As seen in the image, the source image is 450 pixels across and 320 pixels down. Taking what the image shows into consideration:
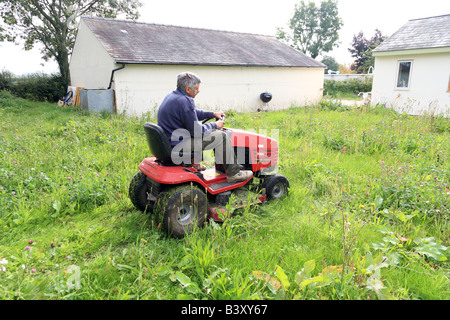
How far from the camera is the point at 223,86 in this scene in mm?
14258

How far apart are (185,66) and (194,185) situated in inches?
412

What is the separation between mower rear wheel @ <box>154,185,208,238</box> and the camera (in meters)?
3.01

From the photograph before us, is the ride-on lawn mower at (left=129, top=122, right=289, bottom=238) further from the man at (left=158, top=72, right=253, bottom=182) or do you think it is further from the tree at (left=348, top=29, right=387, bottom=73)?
the tree at (left=348, top=29, right=387, bottom=73)

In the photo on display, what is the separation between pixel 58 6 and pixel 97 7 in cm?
253

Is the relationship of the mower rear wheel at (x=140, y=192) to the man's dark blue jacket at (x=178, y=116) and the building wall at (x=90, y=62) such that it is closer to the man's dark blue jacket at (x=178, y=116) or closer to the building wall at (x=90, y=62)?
the man's dark blue jacket at (x=178, y=116)

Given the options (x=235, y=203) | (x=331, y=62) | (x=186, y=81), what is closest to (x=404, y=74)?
(x=235, y=203)

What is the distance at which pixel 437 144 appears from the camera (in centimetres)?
589

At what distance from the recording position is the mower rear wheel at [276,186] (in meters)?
3.93

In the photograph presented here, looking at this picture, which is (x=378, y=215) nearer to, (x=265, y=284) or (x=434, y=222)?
(x=434, y=222)

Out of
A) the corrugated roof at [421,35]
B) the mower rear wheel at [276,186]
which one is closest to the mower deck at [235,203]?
the mower rear wheel at [276,186]

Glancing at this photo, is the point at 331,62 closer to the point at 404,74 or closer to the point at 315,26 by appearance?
the point at 315,26

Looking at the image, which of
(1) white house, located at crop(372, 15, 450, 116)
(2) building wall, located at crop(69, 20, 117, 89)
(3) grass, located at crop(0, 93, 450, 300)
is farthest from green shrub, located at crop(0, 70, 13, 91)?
(1) white house, located at crop(372, 15, 450, 116)

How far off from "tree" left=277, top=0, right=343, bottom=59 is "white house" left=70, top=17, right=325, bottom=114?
36090 mm
